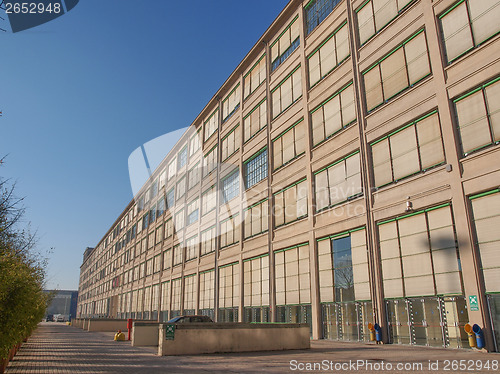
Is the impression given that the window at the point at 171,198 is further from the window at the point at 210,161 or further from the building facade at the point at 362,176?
the building facade at the point at 362,176

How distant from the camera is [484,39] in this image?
61.1ft

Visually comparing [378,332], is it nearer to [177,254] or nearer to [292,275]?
[292,275]

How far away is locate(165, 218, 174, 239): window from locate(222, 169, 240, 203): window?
17.1m

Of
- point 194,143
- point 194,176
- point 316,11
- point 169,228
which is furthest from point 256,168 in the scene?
point 169,228

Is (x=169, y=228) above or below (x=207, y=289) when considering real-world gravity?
above

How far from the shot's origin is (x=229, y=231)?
4047 centimetres

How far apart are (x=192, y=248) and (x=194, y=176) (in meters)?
9.35

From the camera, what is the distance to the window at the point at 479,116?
1775cm

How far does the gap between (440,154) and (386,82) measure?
6.15 m

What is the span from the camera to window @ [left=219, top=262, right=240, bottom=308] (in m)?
37.8

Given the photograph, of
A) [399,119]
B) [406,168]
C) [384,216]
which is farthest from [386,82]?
[384,216]

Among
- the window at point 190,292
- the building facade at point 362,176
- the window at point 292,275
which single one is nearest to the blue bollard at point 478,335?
the building facade at point 362,176

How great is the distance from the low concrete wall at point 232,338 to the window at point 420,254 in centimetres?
574

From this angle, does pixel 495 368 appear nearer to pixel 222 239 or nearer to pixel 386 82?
pixel 386 82
